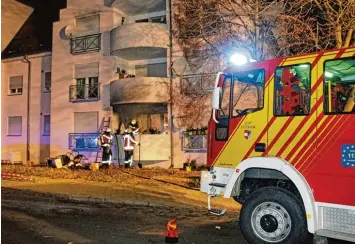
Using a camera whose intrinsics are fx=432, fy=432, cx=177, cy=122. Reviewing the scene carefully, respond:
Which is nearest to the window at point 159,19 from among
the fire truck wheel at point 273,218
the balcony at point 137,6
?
the balcony at point 137,6

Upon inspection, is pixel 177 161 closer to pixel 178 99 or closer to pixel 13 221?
pixel 178 99

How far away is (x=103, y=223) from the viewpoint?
8414 mm

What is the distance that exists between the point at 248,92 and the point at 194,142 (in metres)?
13.2

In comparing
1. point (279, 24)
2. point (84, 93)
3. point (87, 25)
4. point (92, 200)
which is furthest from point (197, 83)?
point (92, 200)

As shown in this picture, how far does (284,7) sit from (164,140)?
32.9 ft

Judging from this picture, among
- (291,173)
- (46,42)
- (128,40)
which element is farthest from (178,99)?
(291,173)

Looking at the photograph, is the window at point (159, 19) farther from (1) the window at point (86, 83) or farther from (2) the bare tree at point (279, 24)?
(2) the bare tree at point (279, 24)

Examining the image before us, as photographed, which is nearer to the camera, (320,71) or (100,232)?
(320,71)

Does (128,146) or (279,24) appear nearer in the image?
(279,24)

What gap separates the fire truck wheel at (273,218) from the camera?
19.2 ft

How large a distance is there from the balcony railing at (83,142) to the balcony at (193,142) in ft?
17.3

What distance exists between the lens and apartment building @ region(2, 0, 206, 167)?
816 inches

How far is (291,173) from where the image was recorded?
595 centimetres

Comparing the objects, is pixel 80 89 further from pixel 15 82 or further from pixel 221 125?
pixel 221 125
